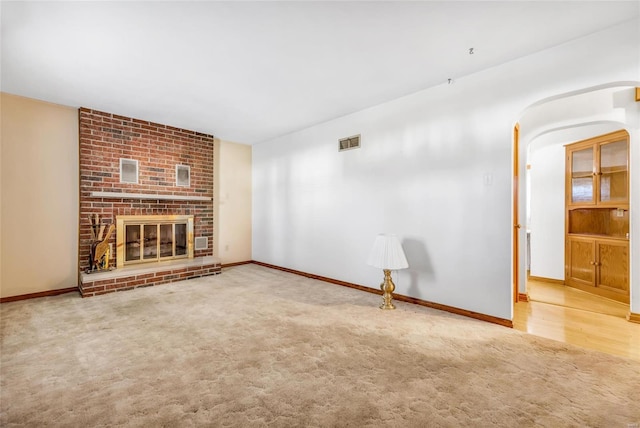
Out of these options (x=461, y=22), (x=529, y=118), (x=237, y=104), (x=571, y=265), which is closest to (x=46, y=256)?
(x=237, y=104)

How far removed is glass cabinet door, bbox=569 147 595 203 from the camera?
4168mm

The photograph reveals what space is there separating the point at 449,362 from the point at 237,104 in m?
3.84

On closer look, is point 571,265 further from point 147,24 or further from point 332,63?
point 147,24

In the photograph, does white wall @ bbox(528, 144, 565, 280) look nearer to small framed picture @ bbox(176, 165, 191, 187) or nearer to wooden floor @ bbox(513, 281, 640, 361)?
wooden floor @ bbox(513, 281, 640, 361)

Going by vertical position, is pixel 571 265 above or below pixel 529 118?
below

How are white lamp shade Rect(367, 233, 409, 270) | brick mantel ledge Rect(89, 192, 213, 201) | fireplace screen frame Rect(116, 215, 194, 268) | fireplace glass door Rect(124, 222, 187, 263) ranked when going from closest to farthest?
white lamp shade Rect(367, 233, 409, 270) → brick mantel ledge Rect(89, 192, 213, 201) → fireplace screen frame Rect(116, 215, 194, 268) → fireplace glass door Rect(124, 222, 187, 263)

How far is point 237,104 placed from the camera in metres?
3.87

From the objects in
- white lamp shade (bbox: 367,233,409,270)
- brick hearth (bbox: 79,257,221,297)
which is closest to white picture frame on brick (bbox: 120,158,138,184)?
brick hearth (bbox: 79,257,221,297)

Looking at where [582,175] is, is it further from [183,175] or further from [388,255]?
[183,175]

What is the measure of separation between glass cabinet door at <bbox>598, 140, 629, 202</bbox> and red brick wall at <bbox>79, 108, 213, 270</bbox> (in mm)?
6358

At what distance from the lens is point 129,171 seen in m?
4.46

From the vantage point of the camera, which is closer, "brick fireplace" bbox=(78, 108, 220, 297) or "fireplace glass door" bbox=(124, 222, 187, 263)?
"brick fireplace" bbox=(78, 108, 220, 297)

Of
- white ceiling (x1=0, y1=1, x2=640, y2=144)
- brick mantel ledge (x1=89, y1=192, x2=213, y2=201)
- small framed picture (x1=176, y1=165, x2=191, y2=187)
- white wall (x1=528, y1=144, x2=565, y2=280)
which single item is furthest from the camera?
small framed picture (x1=176, y1=165, x2=191, y2=187)

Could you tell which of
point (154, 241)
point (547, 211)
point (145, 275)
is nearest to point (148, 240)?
point (154, 241)
